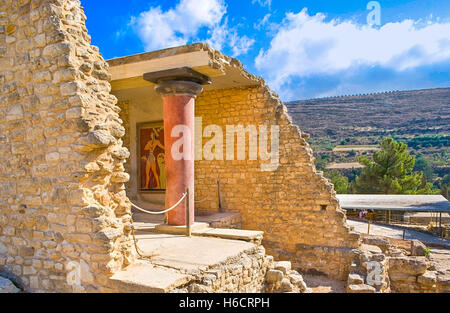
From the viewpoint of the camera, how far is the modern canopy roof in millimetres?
14086

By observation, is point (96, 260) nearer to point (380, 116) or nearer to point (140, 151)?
point (140, 151)

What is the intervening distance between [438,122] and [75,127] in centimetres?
7539

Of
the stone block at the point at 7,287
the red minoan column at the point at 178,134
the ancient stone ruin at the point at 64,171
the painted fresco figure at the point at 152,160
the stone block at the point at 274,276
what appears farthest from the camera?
the painted fresco figure at the point at 152,160

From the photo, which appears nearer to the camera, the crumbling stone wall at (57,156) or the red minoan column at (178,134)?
the crumbling stone wall at (57,156)

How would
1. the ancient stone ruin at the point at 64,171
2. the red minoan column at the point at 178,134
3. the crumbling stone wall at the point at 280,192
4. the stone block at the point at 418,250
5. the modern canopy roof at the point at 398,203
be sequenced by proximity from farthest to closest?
the modern canopy roof at the point at 398,203 → the stone block at the point at 418,250 → the crumbling stone wall at the point at 280,192 → the red minoan column at the point at 178,134 → the ancient stone ruin at the point at 64,171

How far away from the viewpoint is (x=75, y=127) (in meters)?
3.79

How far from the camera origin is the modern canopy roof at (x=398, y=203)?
14.1 meters

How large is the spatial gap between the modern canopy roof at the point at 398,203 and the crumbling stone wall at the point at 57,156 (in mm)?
13340

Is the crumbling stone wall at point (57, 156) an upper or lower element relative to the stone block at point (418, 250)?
upper

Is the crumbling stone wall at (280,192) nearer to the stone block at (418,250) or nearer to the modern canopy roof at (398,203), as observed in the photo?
the stone block at (418,250)

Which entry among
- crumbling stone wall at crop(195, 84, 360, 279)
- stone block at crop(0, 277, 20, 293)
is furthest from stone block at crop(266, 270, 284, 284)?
stone block at crop(0, 277, 20, 293)

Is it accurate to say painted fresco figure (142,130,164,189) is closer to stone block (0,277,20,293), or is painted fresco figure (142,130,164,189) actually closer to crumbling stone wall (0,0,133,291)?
crumbling stone wall (0,0,133,291)

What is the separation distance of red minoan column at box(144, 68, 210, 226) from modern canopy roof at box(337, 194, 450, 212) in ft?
34.5

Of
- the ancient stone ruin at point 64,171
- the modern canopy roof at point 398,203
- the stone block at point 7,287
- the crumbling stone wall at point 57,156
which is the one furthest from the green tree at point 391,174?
the stone block at point 7,287
